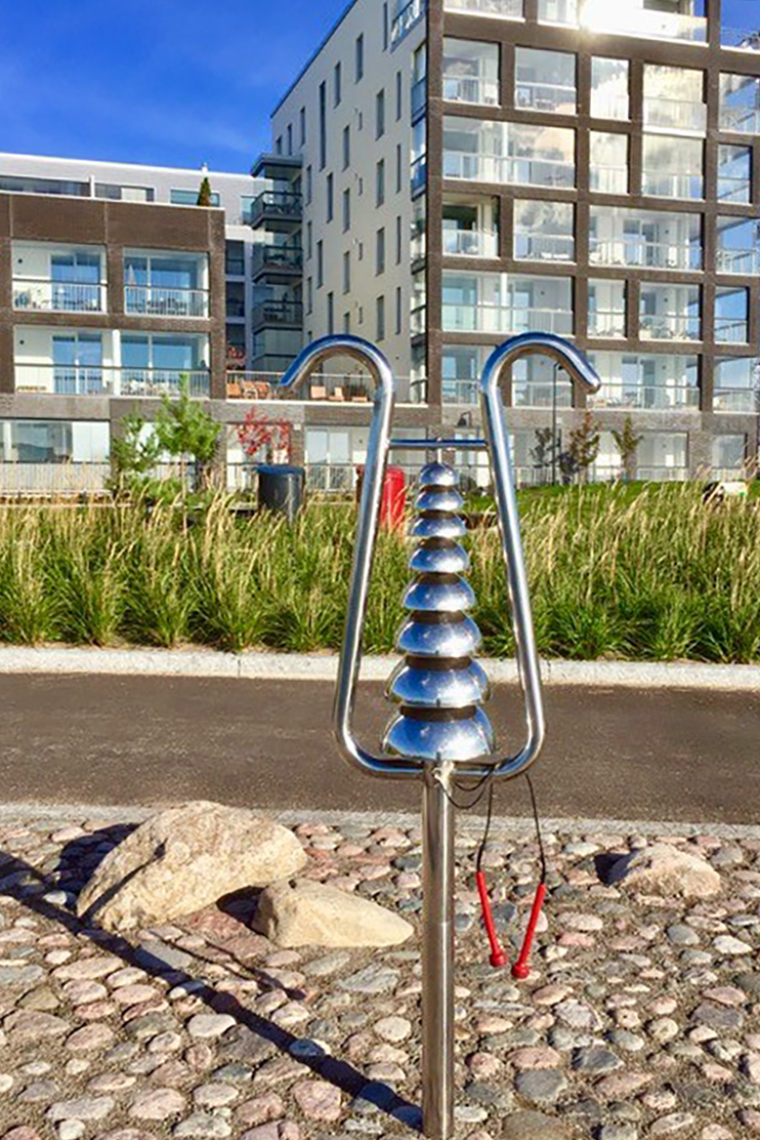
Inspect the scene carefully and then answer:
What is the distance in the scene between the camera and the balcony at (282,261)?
6944 cm

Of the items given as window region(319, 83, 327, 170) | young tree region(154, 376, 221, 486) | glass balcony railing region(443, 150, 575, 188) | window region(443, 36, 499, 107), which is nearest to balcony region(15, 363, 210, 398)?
young tree region(154, 376, 221, 486)

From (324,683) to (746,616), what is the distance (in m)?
3.18

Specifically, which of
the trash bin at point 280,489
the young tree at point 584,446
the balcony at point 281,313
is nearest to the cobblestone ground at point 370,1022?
the trash bin at point 280,489

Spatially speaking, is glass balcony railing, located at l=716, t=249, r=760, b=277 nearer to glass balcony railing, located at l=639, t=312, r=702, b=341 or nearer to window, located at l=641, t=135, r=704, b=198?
glass balcony railing, located at l=639, t=312, r=702, b=341

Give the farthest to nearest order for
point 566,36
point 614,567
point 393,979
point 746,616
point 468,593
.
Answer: point 566,36 < point 614,567 < point 746,616 < point 393,979 < point 468,593

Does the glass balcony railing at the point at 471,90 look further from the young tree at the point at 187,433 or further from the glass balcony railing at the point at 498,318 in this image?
the young tree at the point at 187,433

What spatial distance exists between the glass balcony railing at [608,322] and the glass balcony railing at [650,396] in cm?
217

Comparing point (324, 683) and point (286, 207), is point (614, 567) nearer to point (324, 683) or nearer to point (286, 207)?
point (324, 683)

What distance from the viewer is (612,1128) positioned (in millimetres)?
2717

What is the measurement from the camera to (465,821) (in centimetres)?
489

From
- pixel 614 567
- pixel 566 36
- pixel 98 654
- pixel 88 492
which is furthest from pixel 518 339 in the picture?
pixel 566 36

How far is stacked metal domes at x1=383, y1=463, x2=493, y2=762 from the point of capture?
2.48 meters

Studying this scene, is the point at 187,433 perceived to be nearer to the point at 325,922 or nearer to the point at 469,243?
the point at 469,243

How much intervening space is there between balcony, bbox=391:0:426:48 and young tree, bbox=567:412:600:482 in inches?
725
